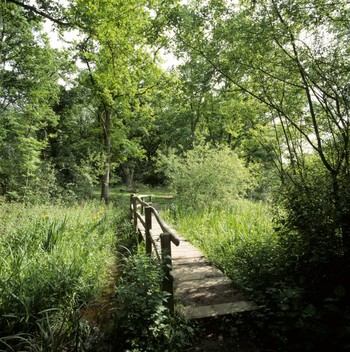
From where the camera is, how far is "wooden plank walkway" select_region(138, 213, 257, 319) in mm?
3203

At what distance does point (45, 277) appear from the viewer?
3.72 meters

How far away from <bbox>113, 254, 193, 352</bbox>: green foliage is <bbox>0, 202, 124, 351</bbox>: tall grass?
0.49 m

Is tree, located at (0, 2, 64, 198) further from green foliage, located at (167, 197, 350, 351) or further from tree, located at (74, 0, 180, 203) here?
green foliage, located at (167, 197, 350, 351)

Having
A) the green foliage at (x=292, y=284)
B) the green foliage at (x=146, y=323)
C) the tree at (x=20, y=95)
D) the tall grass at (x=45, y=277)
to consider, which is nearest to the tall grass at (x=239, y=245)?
the green foliage at (x=292, y=284)

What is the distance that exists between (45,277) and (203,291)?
2.27 metres

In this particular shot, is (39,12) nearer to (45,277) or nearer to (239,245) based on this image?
(45,277)

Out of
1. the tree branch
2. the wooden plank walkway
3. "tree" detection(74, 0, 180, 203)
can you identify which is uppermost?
"tree" detection(74, 0, 180, 203)

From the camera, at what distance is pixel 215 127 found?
70.4 ft

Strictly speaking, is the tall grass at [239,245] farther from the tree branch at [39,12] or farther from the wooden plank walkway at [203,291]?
the tree branch at [39,12]

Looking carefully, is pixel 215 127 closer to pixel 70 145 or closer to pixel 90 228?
pixel 70 145

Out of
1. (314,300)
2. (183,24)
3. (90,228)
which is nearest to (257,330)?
(314,300)

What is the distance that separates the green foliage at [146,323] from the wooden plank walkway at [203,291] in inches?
11.7

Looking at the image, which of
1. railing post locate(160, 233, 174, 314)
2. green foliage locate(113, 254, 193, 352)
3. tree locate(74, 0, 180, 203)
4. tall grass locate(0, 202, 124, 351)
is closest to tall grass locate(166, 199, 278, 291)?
railing post locate(160, 233, 174, 314)

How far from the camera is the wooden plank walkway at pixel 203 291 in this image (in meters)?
3.20
